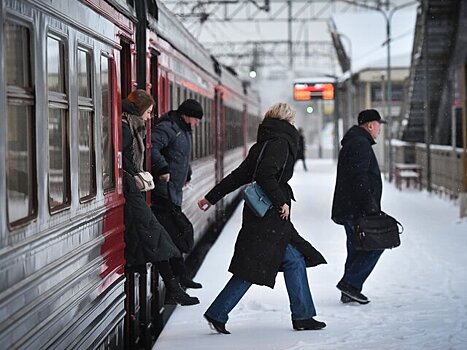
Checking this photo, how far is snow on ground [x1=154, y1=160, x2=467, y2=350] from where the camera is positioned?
7910 millimetres

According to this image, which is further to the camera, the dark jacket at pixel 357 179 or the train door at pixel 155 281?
the dark jacket at pixel 357 179

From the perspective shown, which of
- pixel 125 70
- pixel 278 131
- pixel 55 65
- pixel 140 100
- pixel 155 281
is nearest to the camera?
pixel 55 65

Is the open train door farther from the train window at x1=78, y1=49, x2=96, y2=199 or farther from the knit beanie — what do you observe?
the train window at x1=78, y1=49, x2=96, y2=199

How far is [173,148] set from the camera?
368 inches

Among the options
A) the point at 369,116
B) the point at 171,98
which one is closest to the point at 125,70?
the point at 369,116

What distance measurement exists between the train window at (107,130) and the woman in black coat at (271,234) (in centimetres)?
132

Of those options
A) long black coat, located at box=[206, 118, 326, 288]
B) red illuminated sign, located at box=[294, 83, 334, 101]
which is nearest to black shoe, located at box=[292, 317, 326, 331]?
long black coat, located at box=[206, 118, 326, 288]

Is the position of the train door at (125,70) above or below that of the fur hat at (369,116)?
above

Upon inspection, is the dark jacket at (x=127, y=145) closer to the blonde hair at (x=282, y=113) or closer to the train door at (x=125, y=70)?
the train door at (x=125, y=70)

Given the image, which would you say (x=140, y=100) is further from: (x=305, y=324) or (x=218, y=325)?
(x=305, y=324)

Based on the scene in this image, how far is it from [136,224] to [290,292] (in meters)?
1.51

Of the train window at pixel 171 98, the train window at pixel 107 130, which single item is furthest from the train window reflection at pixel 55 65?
the train window at pixel 171 98

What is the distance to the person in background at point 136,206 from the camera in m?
7.39

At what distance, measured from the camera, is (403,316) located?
8938 mm
